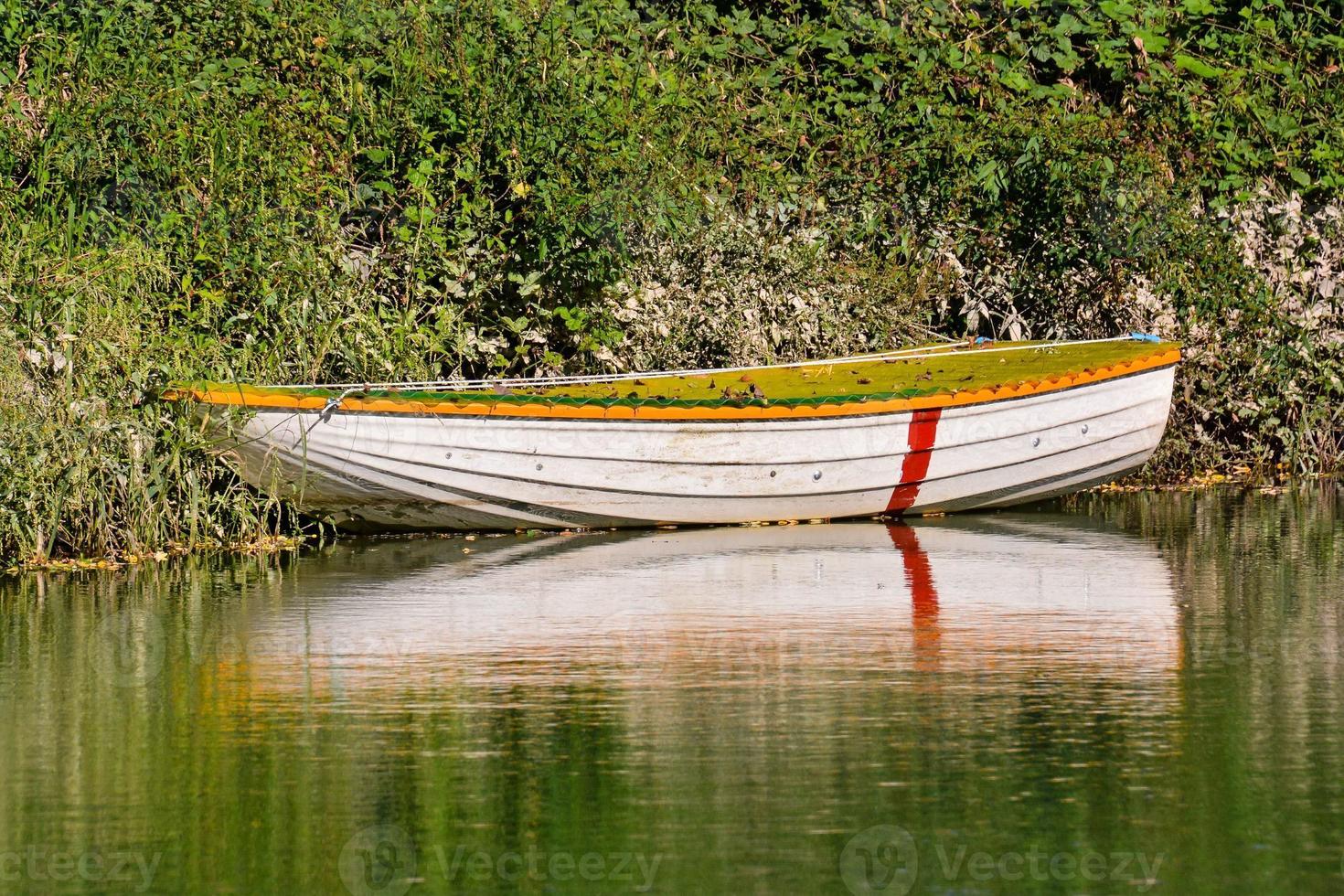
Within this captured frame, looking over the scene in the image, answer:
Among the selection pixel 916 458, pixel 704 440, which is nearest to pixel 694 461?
pixel 704 440

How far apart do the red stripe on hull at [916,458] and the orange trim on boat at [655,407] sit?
84mm

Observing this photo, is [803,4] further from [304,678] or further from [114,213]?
[304,678]

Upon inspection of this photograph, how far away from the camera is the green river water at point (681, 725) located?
593cm

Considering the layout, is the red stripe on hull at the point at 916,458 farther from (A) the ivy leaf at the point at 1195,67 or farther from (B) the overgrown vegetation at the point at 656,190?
(A) the ivy leaf at the point at 1195,67

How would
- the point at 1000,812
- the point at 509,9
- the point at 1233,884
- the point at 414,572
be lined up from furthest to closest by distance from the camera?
1. the point at 509,9
2. the point at 414,572
3. the point at 1000,812
4. the point at 1233,884

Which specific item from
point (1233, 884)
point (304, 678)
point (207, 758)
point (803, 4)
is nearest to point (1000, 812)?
point (1233, 884)

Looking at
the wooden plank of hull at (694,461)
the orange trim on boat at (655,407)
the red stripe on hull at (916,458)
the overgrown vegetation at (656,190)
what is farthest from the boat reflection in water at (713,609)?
the overgrown vegetation at (656,190)

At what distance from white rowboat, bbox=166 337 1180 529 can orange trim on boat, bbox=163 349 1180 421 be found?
0.01 metres

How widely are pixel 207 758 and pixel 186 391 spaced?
5357mm

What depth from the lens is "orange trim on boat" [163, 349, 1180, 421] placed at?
1237 cm

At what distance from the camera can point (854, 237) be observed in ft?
54.5

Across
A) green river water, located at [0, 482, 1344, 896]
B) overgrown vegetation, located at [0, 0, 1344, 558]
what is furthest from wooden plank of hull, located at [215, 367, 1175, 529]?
green river water, located at [0, 482, 1344, 896]

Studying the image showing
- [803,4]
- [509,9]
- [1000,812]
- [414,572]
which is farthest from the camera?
[803,4]

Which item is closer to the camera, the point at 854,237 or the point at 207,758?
the point at 207,758
